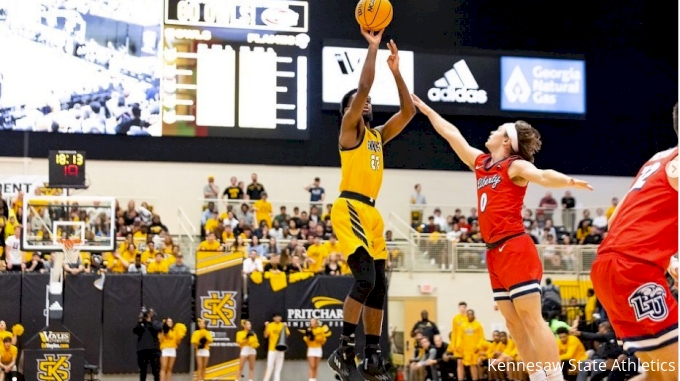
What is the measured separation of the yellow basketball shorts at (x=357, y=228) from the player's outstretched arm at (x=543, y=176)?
1326 mm

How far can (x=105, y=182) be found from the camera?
1079 inches

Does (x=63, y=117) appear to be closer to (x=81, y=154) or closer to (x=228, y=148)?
(x=228, y=148)

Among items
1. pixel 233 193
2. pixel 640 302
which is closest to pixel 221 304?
pixel 233 193

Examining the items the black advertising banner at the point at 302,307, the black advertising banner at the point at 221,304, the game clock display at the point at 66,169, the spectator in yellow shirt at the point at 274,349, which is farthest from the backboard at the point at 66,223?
the spectator in yellow shirt at the point at 274,349

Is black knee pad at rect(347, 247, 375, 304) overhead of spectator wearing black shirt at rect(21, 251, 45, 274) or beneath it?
overhead

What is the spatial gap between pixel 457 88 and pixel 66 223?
1526cm

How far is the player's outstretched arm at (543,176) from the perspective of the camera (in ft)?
22.2

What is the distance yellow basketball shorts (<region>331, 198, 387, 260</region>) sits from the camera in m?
8.04

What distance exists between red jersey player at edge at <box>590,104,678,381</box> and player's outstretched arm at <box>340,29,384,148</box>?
2608 millimetres

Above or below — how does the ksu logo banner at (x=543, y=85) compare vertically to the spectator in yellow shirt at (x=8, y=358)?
above

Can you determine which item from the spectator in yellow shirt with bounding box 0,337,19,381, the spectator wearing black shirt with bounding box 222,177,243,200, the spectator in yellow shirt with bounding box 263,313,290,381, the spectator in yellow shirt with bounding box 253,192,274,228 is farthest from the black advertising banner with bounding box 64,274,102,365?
the spectator wearing black shirt with bounding box 222,177,243,200

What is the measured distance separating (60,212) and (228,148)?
10649 mm

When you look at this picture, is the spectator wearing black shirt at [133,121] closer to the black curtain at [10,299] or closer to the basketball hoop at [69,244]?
the black curtain at [10,299]

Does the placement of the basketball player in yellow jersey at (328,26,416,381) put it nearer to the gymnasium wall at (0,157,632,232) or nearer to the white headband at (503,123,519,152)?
the white headband at (503,123,519,152)
